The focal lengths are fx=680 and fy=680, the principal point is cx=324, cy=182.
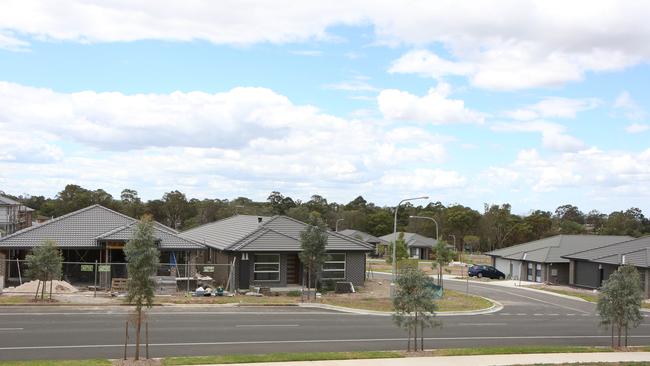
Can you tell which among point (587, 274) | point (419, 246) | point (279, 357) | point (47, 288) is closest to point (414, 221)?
point (419, 246)

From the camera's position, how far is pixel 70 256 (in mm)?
44469

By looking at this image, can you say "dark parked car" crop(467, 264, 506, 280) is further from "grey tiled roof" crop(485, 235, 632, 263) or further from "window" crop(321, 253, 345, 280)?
"window" crop(321, 253, 345, 280)

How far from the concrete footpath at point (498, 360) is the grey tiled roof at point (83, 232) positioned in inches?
966

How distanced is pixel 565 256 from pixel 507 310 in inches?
927

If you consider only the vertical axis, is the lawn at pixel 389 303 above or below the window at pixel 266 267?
below

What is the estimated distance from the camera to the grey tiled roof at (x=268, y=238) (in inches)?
1753

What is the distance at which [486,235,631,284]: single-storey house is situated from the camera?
205 feet

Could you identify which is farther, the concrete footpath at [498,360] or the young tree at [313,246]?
the young tree at [313,246]

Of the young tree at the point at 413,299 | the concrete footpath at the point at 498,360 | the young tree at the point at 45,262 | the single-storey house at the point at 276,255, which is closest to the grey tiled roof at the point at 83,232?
the single-storey house at the point at 276,255

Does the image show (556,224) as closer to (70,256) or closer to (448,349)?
(70,256)

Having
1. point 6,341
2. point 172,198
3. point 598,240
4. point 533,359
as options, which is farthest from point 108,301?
point 172,198

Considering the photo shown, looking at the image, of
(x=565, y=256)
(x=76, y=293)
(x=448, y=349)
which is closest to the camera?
(x=448, y=349)

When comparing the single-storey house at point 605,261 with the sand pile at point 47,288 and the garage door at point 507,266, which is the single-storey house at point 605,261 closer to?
the garage door at point 507,266

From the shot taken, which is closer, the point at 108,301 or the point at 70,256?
the point at 108,301
